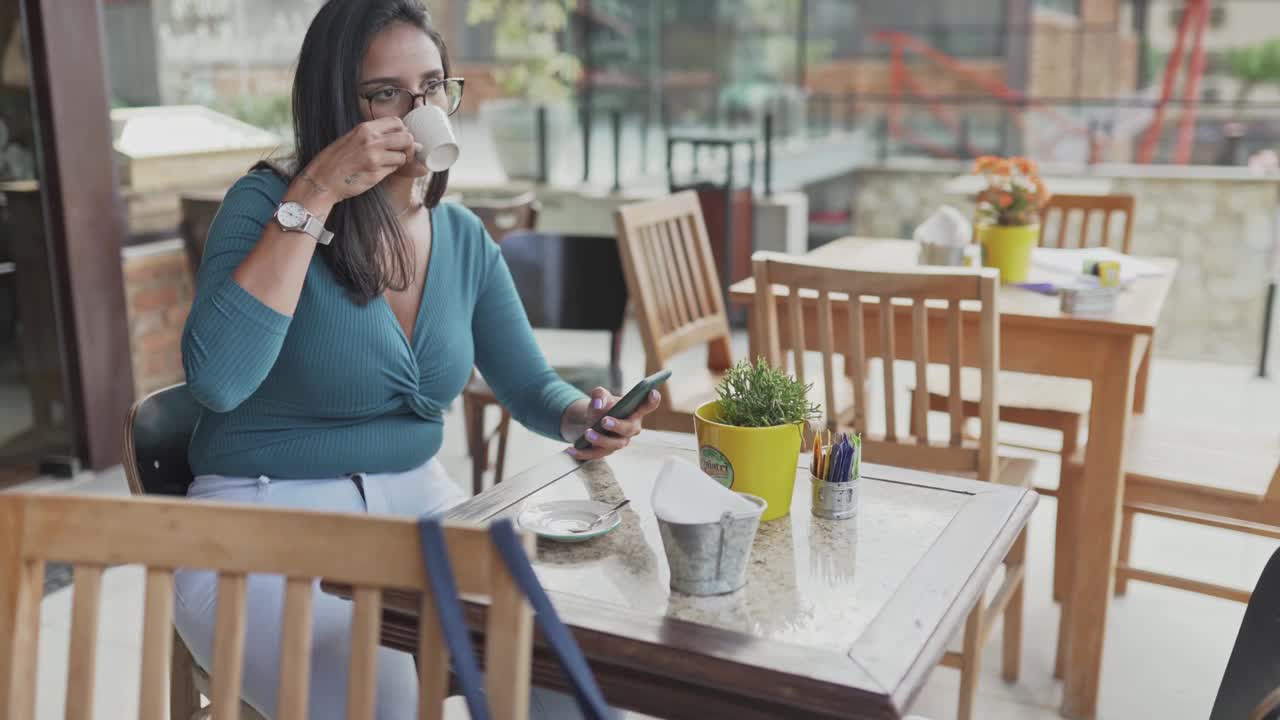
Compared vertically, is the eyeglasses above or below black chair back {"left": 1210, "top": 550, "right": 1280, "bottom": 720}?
above

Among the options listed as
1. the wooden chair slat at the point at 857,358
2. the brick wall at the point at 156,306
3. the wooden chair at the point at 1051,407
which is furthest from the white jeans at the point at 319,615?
the brick wall at the point at 156,306

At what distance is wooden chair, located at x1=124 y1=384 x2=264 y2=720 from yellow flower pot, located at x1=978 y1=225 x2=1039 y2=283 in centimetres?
178

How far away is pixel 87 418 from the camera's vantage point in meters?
3.63

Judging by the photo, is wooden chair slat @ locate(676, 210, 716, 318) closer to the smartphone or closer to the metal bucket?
the smartphone

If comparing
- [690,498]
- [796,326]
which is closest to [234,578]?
[690,498]

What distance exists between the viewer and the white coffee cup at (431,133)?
58.8 inches

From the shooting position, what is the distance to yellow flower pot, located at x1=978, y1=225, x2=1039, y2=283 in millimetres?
2650

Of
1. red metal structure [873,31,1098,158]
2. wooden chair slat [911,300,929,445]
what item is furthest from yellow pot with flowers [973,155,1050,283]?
red metal structure [873,31,1098,158]

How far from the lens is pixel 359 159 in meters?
1.44

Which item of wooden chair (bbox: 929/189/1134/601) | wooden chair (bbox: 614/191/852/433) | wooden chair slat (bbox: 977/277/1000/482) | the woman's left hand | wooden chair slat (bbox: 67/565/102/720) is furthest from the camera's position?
wooden chair (bbox: 614/191/852/433)

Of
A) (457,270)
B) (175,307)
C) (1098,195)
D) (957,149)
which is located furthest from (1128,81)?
(457,270)

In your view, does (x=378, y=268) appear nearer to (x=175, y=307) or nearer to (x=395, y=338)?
(x=395, y=338)

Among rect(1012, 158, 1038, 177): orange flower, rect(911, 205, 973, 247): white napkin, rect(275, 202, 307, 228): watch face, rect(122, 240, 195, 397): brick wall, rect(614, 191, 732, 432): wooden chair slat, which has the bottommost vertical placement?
rect(122, 240, 195, 397): brick wall

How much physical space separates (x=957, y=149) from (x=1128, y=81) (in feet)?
16.2
